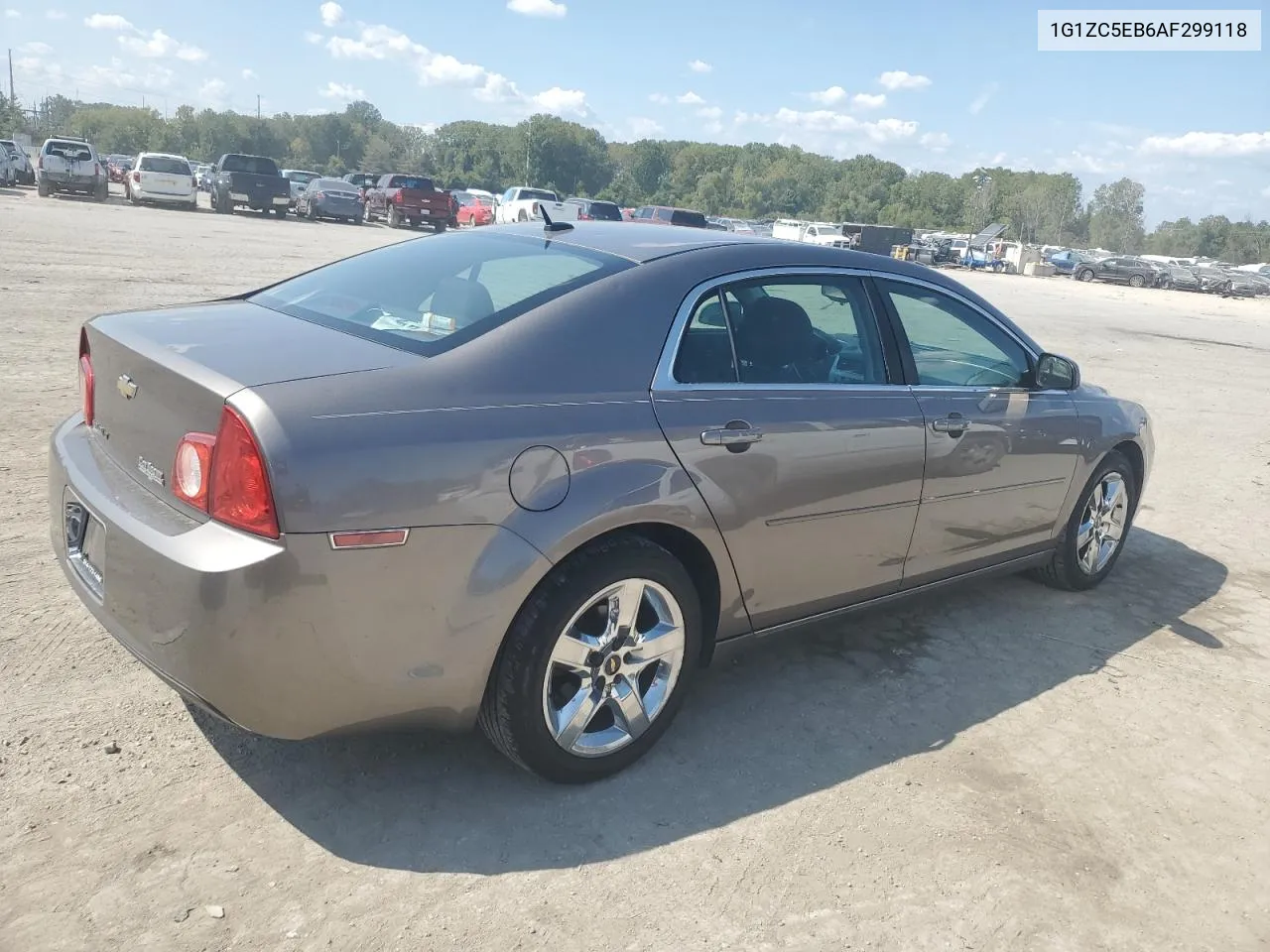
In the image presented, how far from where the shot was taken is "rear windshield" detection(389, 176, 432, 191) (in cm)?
3733

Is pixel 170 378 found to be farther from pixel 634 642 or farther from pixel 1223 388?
pixel 1223 388

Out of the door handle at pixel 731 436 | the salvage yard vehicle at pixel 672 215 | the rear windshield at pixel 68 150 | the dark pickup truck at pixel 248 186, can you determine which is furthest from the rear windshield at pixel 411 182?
the door handle at pixel 731 436

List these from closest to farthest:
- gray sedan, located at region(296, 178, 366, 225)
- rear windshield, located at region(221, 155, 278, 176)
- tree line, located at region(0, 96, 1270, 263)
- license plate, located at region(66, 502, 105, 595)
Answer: license plate, located at region(66, 502, 105, 595), rear windshield, located at region(221, 155, 278, 176), gray sedan, located at region(296, 178, 366, 225), tree line, located at region(0, 96, 1270, 263)

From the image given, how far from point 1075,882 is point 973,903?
37 centimetres

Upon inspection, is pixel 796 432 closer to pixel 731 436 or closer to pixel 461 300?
pixel 731 436

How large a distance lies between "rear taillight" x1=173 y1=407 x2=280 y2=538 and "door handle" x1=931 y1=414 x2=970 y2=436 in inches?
100

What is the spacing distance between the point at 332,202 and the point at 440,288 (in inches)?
1427

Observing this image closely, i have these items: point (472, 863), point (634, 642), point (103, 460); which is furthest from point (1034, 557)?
point (103, 460)

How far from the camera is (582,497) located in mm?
2793

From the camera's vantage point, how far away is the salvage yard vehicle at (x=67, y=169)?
104 feet

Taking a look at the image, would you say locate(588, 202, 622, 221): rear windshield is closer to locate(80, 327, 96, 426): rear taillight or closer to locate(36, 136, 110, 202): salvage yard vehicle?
locate(36, 136, 110, 202): salvage yard vehicle

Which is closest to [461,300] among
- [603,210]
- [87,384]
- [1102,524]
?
[87,384]

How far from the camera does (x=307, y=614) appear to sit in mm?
2410

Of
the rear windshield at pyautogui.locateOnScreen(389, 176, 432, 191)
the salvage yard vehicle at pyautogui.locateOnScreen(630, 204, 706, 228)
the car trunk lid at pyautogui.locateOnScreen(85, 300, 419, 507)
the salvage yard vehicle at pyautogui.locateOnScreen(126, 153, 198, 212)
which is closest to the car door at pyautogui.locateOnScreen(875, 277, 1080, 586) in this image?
the car trunk lid at pyautogui.locateOnScreen(85, 300, 419, 507)
